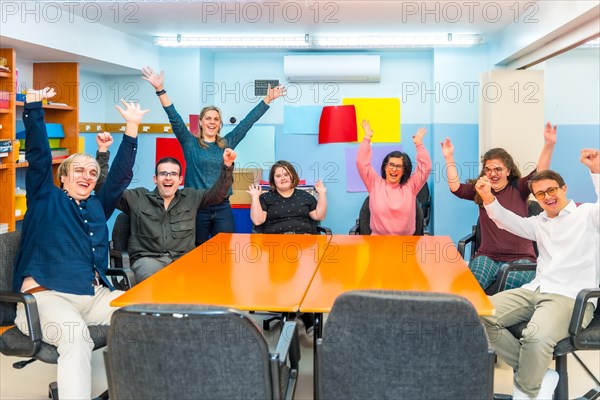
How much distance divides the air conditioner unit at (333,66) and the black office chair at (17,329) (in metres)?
4.21

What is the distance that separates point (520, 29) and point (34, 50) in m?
4.15

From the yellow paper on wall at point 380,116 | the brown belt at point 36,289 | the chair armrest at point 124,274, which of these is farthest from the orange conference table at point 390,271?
the yellow paper on wall at point 380,116

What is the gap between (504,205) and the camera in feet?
12.4

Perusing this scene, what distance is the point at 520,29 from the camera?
5051 millimetres

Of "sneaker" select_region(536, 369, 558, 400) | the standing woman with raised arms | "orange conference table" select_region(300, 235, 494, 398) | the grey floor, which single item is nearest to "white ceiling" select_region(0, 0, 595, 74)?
the standing woman with raised arms

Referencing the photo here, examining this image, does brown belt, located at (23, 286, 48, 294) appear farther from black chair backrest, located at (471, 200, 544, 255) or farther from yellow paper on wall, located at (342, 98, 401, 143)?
yellow paper on wall, located at (342, 98, 401, 143)

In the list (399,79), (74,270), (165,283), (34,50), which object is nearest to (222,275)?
(165,283)

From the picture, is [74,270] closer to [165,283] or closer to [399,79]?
[165,283]

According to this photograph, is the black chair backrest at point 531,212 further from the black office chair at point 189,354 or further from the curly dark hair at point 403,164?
the black office chair at point 189,354

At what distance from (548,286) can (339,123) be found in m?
4.02

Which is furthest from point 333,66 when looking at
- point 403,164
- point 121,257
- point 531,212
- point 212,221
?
point 121,257

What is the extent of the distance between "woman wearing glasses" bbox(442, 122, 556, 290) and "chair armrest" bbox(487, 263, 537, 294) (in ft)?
0.83

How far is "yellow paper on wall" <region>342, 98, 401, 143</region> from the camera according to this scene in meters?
6.60

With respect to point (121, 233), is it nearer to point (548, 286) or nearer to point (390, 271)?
point (390, 271)
